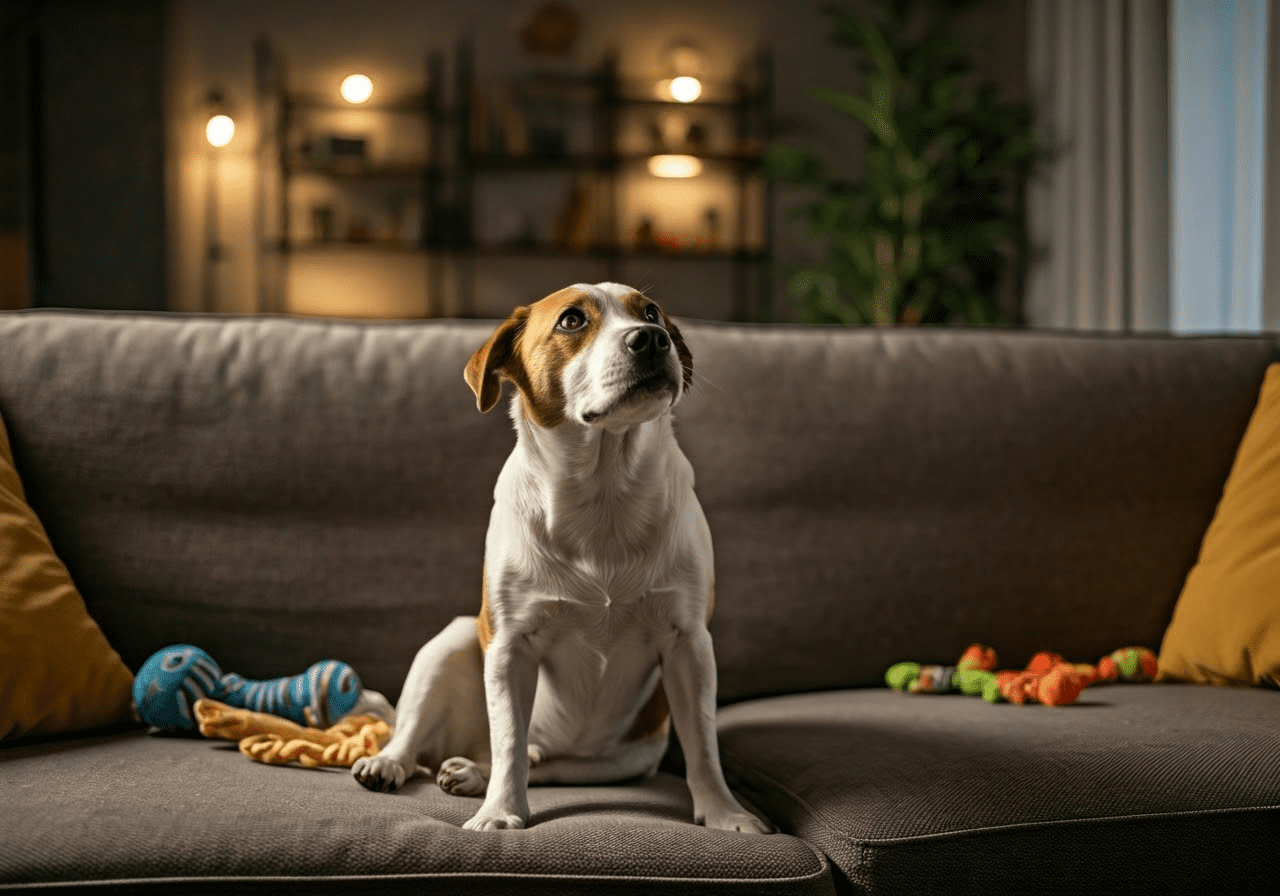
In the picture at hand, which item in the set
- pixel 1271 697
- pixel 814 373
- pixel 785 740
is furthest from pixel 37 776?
pixel 1271 697

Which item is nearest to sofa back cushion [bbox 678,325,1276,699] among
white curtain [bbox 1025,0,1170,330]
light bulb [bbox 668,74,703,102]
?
white curtain [bbox 1025,0,1170,330]

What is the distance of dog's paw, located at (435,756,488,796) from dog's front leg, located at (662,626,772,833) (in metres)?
0.25

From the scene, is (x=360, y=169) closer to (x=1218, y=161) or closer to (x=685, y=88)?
(x=685, y=88)

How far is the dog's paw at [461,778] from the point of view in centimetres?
134

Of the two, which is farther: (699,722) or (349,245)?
(349,245)

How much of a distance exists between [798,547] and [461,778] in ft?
2.26

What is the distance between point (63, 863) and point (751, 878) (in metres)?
0.65

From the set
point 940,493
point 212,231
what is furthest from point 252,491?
point 212,231

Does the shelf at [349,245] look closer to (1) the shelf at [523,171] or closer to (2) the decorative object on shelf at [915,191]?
(1) the shelf at [523,171]

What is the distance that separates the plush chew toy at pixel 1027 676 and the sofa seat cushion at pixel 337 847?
1.92 ft

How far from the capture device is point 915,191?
13.7 ft

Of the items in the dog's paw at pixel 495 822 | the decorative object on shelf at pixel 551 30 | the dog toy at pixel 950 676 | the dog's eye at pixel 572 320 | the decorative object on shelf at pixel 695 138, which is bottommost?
the dog's paw at pixel 495 822

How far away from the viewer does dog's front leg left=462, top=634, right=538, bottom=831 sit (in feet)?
3.92

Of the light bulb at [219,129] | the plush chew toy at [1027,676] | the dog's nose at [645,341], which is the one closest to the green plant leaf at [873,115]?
the plush chew toy at [1027,676]
